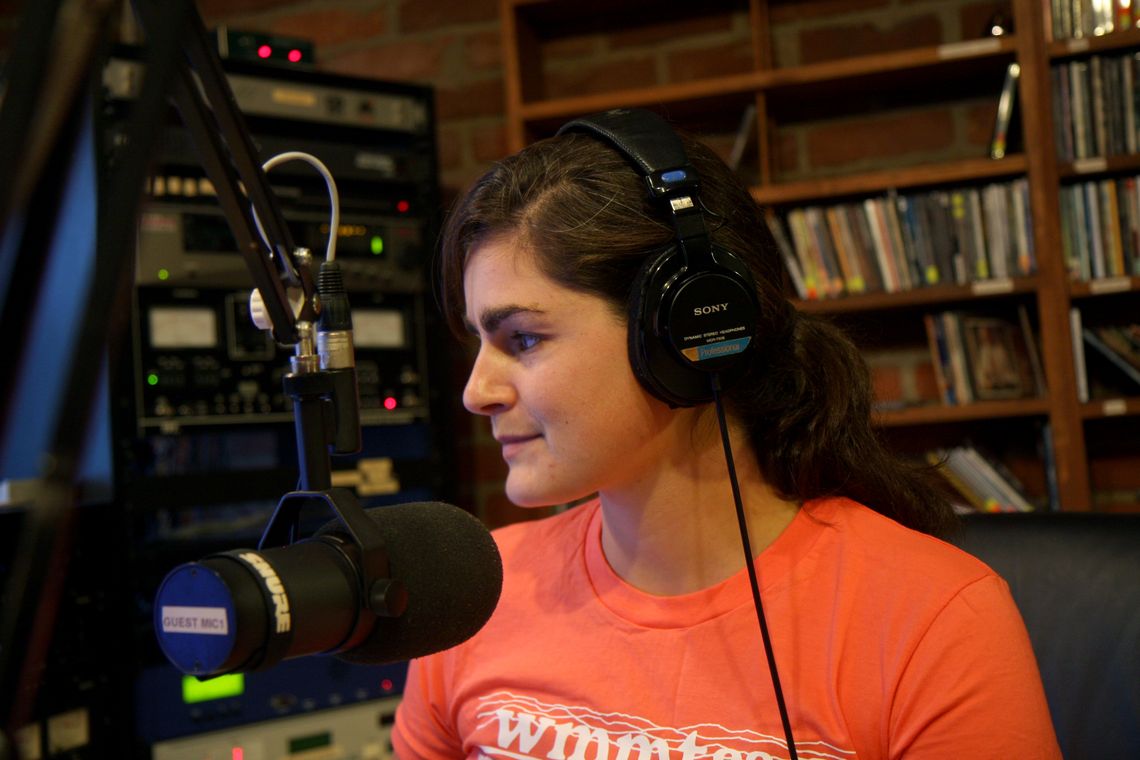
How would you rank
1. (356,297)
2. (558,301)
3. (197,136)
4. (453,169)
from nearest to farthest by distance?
(197,136)
(558,301)
(356,297)
(453,169)

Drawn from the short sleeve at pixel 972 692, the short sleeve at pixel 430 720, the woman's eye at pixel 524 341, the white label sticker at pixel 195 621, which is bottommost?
the short sleeve at pixel 430 720

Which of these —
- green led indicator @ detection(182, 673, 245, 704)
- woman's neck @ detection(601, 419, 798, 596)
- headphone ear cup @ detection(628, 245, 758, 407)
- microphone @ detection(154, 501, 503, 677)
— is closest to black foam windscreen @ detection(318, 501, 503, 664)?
microphone @ detection(154, 501, 503, 677)

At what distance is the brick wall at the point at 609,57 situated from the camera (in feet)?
8.36

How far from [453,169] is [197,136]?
2210 millimetres

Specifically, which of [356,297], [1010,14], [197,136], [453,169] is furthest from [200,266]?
[1010,14]

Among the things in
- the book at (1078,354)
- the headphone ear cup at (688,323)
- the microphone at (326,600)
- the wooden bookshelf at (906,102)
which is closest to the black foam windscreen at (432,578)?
the microphone at (326,600)

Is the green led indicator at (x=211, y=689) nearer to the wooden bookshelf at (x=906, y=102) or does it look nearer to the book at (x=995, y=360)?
the wooden bookshelf at (x=906, y=102)

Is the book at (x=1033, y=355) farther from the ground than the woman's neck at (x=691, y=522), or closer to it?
farther from the ground

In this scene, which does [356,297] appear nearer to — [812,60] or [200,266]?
[200,266]

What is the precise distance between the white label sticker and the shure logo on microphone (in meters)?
0.03

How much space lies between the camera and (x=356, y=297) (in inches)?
82.3

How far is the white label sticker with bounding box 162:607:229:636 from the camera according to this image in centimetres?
55

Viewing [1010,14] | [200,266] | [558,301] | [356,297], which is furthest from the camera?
[1010,14]

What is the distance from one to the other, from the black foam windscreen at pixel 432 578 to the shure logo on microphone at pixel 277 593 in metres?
0.06
